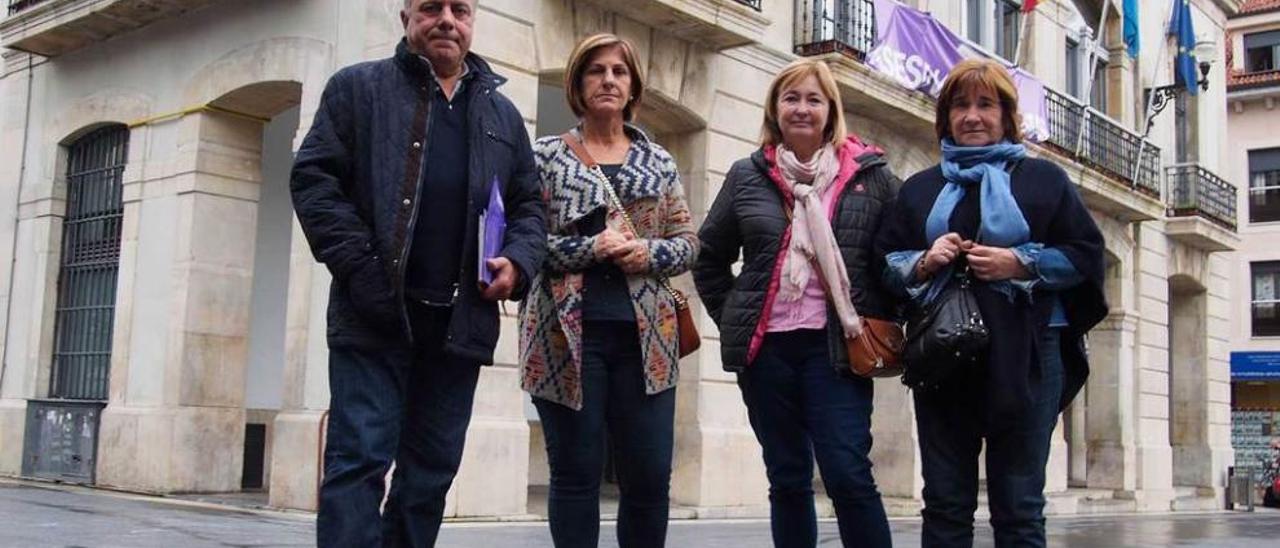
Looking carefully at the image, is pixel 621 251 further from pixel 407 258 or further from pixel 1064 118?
pixel 1064 118

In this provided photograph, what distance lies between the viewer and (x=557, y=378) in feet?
14.2

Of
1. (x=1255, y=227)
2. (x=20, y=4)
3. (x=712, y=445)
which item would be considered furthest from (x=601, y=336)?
(x=1255, y=227)

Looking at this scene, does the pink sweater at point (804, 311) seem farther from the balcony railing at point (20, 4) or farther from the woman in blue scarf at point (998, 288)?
the balcony railing at point (20, 4)

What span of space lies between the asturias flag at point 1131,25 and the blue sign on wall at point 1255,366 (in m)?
17.6

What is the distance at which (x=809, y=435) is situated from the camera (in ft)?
15.2

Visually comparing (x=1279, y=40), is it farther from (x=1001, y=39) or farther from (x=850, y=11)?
(x=850, y=11)

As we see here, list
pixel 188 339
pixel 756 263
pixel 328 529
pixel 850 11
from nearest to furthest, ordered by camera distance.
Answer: pixel 328 529 < pixel 756 263 < pixel 188 339 < pixel 850 11

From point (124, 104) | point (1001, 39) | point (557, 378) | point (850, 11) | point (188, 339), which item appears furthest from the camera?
point (1001, 39)

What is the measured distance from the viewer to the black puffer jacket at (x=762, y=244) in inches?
182

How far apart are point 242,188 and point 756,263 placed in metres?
8.10

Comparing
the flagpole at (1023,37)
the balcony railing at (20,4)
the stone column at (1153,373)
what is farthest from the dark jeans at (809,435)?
the stone column at (1153,373)

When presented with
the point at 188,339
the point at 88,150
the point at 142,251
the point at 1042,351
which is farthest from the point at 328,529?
the point at 88,150

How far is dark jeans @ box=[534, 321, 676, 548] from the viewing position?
14.3 feet

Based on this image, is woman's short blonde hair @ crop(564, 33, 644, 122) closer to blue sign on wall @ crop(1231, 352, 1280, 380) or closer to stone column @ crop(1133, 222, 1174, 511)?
stone column @ crop(1133, 222, 1174, 511)
